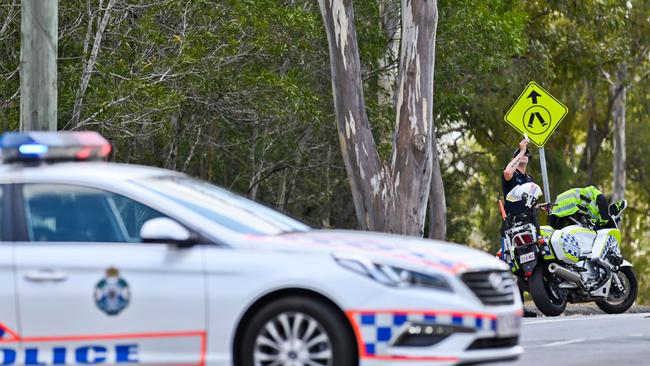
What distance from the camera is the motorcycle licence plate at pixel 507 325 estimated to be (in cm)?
832

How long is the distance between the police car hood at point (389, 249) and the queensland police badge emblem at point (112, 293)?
73 centimetres

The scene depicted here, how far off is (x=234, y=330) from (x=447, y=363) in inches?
44.3

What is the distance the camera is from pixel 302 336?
26.7 feet

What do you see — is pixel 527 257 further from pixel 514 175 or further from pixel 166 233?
pixel 166 233

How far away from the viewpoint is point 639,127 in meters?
49.2

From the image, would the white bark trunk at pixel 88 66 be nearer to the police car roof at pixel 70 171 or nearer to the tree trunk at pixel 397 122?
the tree trunk at pixel 397 122

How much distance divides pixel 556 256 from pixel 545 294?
460 millimetres

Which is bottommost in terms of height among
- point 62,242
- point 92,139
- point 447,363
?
point 447,363

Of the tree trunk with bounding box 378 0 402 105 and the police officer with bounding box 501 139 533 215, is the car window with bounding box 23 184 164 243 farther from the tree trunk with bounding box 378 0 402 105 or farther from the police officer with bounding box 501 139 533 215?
the tree trunk with bounding box 378 0 402 105

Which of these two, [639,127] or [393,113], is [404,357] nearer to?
[393,113]

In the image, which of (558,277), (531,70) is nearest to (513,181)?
(558,277)

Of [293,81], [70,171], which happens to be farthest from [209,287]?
[293,81]

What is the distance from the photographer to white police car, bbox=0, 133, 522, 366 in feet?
26.7

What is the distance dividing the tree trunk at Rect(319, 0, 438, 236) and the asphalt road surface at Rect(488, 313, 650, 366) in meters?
3.82
